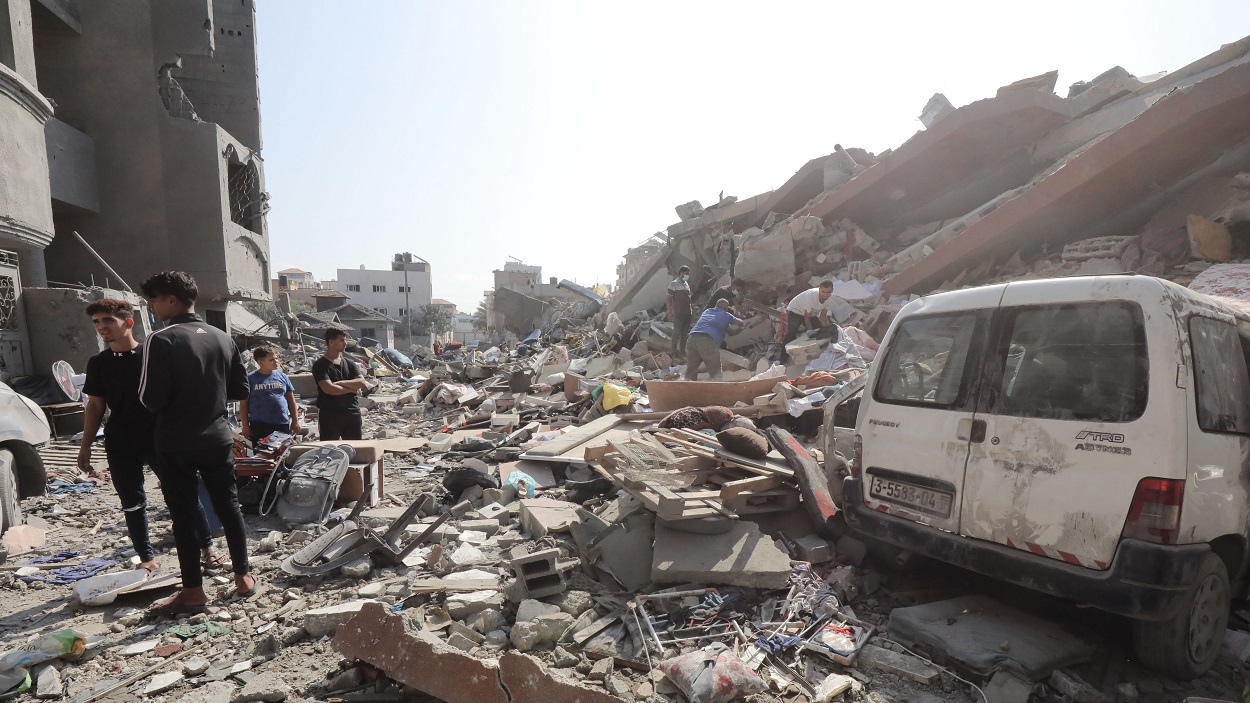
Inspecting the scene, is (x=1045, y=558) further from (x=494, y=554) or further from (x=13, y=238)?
(x=13, y=238)

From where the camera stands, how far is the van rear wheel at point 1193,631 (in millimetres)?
A: 2510

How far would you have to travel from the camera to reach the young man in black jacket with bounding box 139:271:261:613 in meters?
3.13

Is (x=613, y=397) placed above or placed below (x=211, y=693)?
above

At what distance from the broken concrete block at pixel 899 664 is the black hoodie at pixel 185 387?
3.72 metres

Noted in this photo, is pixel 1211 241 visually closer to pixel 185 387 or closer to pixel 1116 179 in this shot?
pixel 1116 179

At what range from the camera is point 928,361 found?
3.18m

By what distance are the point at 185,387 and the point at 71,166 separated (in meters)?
13.1

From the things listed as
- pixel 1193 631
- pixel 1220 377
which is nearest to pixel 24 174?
pixel 1220 377

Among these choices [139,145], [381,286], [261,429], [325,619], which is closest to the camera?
[325,619]

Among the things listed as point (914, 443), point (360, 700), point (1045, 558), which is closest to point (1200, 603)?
point (1045, 558)

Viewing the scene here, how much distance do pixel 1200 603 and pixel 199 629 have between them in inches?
197

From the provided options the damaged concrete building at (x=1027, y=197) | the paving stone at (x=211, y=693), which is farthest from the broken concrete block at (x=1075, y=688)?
the damaged concrete building at (x=1027, y=197)

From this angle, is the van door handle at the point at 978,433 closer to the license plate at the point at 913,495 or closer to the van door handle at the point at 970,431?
the van door handle at the point at 970,431

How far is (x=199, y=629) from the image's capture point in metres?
3.13
